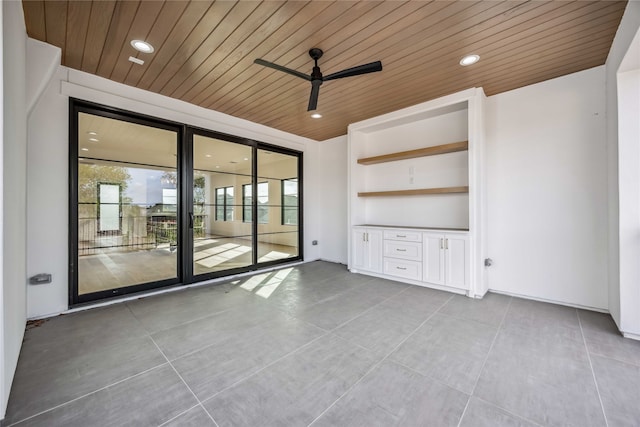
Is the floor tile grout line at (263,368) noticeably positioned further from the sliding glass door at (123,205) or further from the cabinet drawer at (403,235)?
the sliding glass door at (123,205)

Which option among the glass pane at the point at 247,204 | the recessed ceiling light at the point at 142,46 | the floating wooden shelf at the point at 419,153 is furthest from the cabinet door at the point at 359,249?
the recessed ceiling light at the point at 142,46

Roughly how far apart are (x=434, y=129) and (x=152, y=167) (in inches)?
165

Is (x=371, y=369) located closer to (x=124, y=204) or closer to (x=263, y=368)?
(x=263, y=368)

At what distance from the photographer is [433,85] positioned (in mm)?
3398

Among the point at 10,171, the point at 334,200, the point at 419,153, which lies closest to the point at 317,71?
the point at 419,153

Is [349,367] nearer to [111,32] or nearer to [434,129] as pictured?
[111,32]

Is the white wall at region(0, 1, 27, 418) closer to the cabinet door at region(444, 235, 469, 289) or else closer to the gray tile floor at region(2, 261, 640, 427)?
the gray tile floor at region(2, 261, 640, 427)

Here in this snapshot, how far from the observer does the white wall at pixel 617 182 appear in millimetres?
2236

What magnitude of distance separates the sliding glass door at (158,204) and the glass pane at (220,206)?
0.02 meters

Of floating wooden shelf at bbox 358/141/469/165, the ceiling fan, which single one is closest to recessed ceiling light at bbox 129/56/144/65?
the ceiling fan

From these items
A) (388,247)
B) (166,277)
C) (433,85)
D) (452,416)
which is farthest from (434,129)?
(166,277)

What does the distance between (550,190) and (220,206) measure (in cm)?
458

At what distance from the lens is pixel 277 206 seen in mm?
5422

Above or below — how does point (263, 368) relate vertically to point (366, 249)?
below
